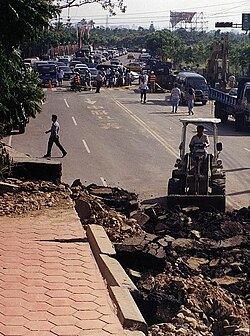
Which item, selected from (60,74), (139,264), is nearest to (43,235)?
(139,264)

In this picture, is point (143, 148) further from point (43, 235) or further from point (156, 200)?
point (43, 235)

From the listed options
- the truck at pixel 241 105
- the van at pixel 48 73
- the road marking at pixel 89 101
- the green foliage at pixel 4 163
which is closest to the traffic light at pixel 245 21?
the van at pixel 48 73

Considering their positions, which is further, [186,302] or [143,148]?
[143,148]

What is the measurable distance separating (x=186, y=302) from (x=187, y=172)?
8.44 metres

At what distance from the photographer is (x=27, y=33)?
13.5m

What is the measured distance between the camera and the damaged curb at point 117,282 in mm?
8180

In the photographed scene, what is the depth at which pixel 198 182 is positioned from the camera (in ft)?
57.6

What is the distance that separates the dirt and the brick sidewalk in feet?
1.96

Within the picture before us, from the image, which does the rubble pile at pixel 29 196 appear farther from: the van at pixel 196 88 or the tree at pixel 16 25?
the van at pixel 196 88

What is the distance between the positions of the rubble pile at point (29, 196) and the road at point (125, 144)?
4.61 metres

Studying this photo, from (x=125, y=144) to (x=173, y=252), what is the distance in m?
17.3

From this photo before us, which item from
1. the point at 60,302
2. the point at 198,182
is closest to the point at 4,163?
the point at 198,182

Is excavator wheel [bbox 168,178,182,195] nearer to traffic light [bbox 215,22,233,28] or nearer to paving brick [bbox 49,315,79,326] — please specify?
paving brick [bbox 49,315,79,326]

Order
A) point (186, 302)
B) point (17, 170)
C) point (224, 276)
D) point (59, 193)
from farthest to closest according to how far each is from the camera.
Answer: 1. point (17, 170)
2. point (59, 193)
3. point (224, 276)
4. point (186, 302)
